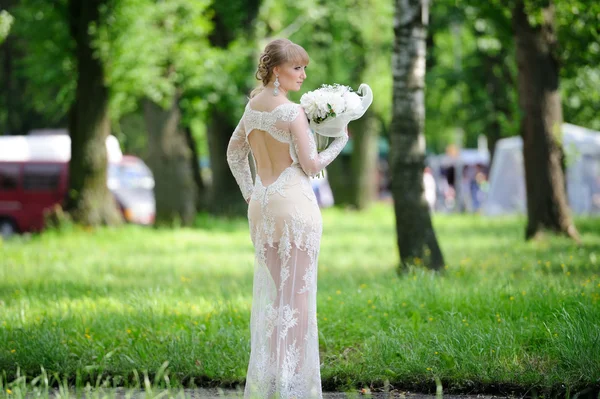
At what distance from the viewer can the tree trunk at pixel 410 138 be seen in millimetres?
11461

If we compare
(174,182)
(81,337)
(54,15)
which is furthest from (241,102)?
(81,337)

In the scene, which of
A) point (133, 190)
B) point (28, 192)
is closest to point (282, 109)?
point (28, 192)

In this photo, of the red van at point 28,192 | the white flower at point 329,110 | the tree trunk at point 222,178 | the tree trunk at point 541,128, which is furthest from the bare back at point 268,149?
the red van at point 28,192

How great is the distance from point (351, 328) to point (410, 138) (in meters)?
3.78

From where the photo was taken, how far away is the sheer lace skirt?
20.0 ft

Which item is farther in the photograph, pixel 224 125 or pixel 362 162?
pixel 362 162

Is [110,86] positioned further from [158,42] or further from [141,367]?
[141,367]

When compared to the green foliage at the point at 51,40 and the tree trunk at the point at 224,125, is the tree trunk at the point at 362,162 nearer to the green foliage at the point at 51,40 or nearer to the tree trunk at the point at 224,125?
the tree trunk at the point at 224,125

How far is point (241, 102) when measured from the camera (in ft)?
83.8

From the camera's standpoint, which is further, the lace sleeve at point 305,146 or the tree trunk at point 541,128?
the tree trunk at point 541,128

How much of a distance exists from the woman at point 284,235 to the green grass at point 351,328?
75cm

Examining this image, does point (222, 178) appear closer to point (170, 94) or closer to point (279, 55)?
point (170, 94)

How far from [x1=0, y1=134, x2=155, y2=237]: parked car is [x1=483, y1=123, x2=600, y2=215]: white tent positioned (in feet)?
36.7

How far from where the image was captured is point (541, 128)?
17.8 meters
